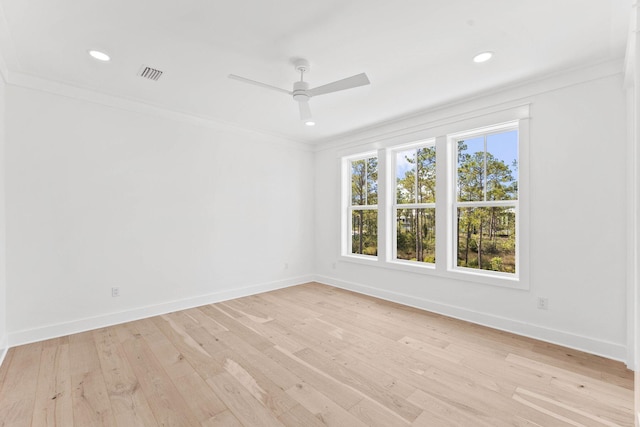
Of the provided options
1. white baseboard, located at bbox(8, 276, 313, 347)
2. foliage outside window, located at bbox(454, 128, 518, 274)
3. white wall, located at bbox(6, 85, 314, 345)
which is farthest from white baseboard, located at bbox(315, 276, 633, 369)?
white wall, located at bbox(6, 85, 314, 345)

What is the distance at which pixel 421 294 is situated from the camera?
403 cm

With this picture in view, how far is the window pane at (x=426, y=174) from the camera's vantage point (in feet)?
13.5

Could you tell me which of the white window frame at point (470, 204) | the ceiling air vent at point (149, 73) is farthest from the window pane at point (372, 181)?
the ceiling air vent at point (149, 73)

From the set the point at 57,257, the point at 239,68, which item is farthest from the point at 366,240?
the point at 57,257

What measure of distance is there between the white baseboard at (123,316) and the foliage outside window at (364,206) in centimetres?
162

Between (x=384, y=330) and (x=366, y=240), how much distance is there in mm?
1976

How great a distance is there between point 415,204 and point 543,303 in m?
1.88

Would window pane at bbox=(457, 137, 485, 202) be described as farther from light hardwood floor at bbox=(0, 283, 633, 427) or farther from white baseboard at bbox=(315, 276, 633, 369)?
light hardwood floor at bbox=(0, 283, 633, 427)

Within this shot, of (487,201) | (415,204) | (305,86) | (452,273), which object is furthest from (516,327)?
(305,86)

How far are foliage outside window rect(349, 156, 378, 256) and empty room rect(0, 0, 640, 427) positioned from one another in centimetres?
33

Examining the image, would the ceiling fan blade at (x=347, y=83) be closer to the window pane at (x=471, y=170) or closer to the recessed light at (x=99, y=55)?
the recessed light at (x=99, y=55)

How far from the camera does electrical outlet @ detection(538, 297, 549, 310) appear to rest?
9.80 feet

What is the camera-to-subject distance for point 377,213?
15.8 ft

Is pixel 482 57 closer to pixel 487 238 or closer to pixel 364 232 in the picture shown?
pixel 487 238
